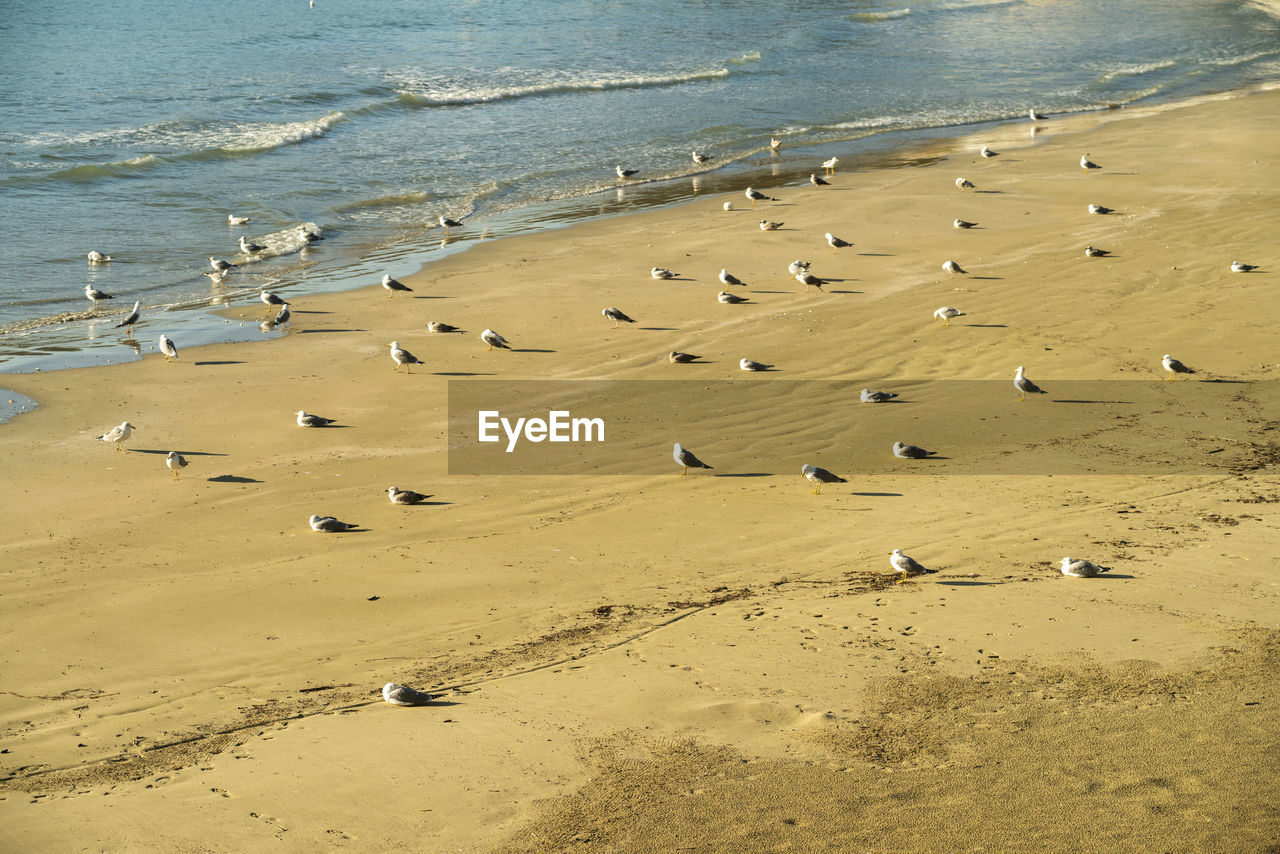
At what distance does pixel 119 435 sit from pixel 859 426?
8.49m

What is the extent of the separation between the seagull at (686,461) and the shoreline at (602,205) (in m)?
7.93

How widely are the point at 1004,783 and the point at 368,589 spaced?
5.40m

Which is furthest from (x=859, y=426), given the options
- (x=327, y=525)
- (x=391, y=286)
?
(x=391, y=286)

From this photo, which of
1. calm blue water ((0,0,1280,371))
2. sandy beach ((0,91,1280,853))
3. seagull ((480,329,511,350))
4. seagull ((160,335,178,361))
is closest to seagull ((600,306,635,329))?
sandy beach ((0,91,1280,853))

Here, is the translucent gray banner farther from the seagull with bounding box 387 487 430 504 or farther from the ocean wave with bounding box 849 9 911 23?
the ocean wave with bounding box 849 9 911 23

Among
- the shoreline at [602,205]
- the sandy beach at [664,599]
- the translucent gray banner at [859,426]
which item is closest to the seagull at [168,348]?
the sandy beach at [664,599]

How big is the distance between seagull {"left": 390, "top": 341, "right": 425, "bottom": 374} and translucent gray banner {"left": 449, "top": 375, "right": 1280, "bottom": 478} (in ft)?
3.27

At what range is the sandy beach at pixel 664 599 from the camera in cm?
631

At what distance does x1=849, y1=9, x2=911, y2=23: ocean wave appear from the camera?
5600 cm

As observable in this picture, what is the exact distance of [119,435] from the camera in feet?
41.0

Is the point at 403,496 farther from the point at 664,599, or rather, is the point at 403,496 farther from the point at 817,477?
the point at 817,477

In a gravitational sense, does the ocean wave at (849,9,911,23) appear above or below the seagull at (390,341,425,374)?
above

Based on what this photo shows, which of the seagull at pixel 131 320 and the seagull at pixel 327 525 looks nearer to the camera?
the seagull at pixel 327 525

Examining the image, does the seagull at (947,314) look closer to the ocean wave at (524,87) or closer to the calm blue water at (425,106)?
the calm blue water at (425,106)
